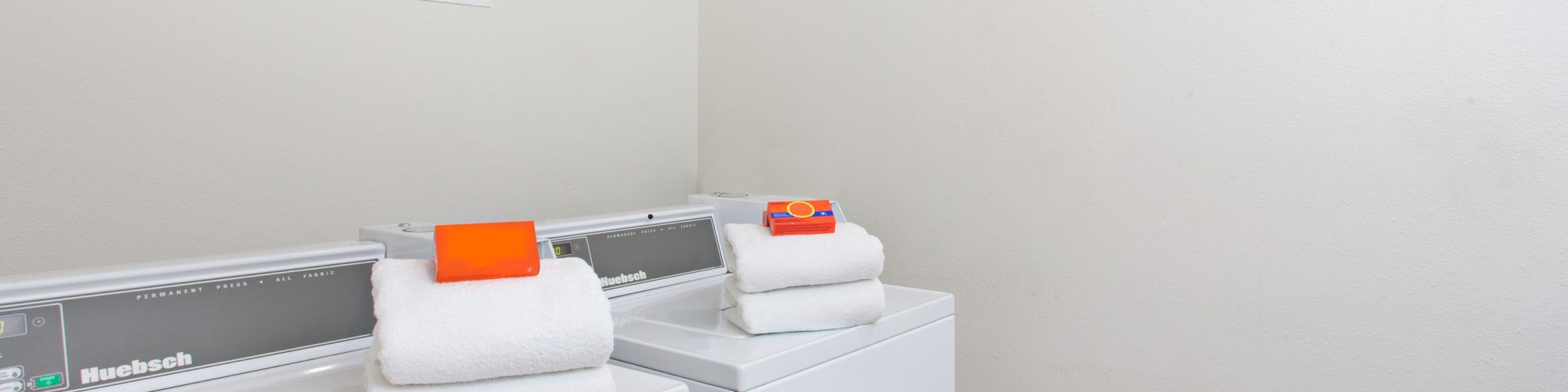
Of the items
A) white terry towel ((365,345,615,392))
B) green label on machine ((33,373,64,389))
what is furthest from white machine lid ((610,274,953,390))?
green label on machine ((33,373,64,389))

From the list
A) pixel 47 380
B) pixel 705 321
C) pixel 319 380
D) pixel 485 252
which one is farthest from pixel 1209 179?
pixel 47 380

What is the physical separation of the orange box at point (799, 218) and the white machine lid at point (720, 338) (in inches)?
6.4

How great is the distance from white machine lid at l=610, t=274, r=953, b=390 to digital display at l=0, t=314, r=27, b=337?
0.66m

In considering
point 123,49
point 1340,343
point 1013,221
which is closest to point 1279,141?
point 1340,343

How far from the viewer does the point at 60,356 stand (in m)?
0.96

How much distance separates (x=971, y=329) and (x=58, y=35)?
68.5 inches

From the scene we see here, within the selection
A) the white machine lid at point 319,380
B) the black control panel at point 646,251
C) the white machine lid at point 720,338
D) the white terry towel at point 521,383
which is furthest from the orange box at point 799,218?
the white terry towel at point 521,383

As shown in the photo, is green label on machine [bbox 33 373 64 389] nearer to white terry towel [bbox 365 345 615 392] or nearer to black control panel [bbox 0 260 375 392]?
black control panel [bbox 0 260 375 392]

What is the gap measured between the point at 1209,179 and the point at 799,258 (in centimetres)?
81

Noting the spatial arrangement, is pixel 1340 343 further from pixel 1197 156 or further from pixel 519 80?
pixel 519 80

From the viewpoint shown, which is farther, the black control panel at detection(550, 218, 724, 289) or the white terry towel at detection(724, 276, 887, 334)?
the black control panel at detection(550, 218, 724, 289)

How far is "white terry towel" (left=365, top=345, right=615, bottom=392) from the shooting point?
0.91m

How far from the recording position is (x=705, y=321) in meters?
1.39

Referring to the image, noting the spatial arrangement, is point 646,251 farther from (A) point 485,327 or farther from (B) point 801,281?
(A) point 485,327
